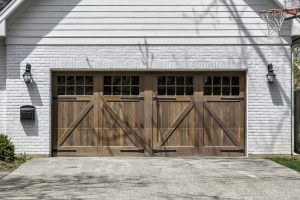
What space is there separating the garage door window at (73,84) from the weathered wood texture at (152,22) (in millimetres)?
926

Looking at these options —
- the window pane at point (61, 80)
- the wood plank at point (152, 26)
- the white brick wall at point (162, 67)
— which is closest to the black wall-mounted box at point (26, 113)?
the white brick wall at point (162, 67)

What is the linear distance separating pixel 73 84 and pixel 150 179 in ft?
16.0

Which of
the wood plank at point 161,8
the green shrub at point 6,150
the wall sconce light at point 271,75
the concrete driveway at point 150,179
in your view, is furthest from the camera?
the wood plank at point 161,8

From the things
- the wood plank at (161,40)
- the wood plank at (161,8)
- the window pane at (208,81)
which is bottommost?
the window pane at (208,81)

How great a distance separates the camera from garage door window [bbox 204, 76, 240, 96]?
1516cm

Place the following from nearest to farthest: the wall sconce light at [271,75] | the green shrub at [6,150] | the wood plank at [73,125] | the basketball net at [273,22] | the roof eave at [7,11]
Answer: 1. the green shrub at [6,150]
2. the roof eave at [7,11]
3. the basketball net at [273,22]
4. the wall sconce light at [271,75]
5. the wood plank at [73,125]

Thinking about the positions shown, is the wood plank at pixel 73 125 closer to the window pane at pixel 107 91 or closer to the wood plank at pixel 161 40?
the window pane at pixel 107 91

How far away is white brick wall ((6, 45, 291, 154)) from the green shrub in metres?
0.81

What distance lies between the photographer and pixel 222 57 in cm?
1498

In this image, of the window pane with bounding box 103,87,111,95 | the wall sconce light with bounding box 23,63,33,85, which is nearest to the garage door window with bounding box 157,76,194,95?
the window pane with bounding box 103,87,111,95

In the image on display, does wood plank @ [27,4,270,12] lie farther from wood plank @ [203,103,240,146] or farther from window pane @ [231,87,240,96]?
wood plank @ [203,103,240,146]

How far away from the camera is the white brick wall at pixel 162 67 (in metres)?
14.9

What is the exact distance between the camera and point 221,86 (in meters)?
15.2

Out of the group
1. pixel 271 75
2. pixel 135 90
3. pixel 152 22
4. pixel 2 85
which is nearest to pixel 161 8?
pixel 152 22
